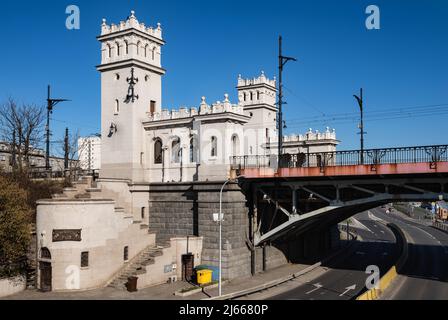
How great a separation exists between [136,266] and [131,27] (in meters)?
20.2

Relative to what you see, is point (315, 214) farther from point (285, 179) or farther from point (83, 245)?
point (83, 245)

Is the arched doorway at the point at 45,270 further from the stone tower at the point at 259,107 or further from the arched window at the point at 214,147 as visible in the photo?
the stone tower at the point at 259,107

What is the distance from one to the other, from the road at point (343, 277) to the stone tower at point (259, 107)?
56.3ft

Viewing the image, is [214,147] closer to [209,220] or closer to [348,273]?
[209,220]

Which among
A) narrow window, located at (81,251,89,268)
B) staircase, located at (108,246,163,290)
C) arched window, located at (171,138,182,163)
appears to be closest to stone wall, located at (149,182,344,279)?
arched window, located at (171,138,182,163)

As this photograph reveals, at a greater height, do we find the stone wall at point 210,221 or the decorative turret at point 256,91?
the decorative turret at point 256,91

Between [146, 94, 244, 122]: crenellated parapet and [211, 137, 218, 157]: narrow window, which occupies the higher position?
[146, 94, 244, 122]: crenellated parapet

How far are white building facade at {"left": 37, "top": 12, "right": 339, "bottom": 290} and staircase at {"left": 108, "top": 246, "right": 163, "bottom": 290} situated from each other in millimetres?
132

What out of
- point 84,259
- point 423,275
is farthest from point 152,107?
point 423,275

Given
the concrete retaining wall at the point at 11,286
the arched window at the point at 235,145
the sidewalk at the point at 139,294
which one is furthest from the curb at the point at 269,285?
the concrete retaining wall at the point at 11,286

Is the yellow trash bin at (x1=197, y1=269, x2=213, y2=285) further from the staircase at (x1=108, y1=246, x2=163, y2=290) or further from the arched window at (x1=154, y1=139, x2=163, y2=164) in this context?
the arched window at (x1=154, y1=139, x2=163, y2=164)

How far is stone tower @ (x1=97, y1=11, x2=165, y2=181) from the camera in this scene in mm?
38281

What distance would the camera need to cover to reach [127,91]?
127 ft

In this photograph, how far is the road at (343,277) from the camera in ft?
98.7
